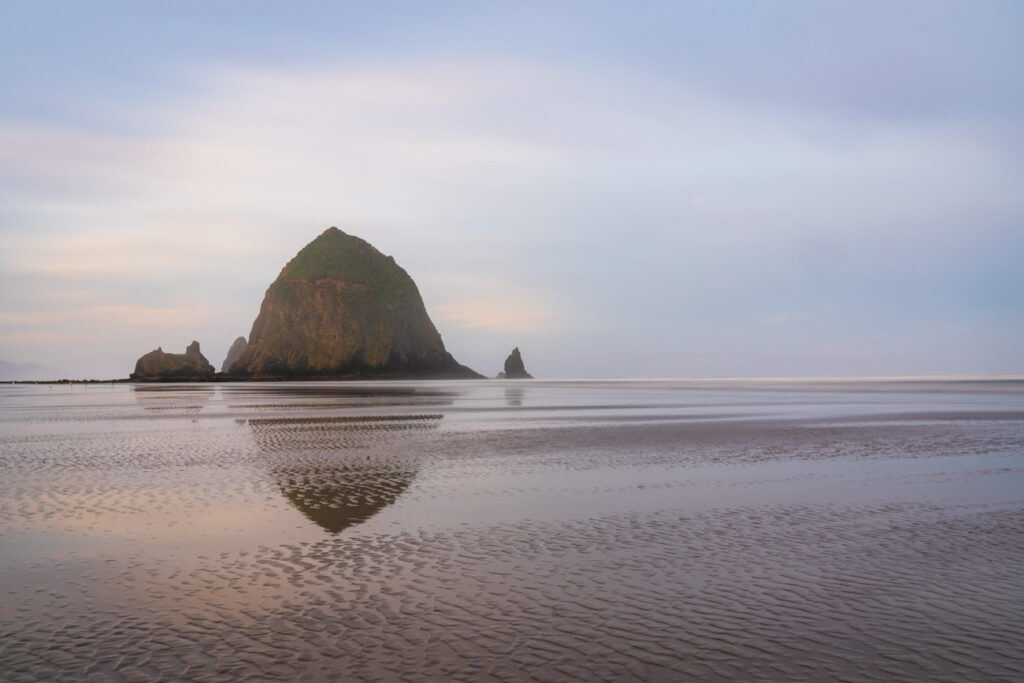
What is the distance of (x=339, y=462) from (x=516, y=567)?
41.1 feet

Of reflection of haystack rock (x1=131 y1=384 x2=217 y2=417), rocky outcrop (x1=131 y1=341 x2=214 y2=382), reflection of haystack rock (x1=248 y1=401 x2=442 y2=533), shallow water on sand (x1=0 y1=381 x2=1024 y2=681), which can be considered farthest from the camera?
rocky outcrop (x1=131 y1=341 x2=214 y2=382)

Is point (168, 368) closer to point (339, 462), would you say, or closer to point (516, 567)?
point (339, 462)

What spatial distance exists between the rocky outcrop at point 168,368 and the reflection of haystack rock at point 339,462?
14835cm

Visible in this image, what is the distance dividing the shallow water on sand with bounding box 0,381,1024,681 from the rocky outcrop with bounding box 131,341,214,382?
16256cm

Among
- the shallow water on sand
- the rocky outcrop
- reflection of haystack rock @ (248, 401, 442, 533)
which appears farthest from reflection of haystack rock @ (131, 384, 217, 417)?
the rocky outcrop

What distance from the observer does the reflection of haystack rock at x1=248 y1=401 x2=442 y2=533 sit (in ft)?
48.0

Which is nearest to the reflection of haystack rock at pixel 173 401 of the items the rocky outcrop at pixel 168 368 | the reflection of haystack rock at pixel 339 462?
the reflection of haystack rock at pixel 339 462

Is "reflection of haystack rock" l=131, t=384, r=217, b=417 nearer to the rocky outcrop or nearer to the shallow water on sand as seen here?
the shallow water on sand

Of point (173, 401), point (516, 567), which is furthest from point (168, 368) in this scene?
point (516, 567)

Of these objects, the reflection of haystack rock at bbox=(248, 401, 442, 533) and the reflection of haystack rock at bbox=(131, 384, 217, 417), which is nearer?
the reflection of haystack rock at bbox=(248, 401, 442, 533)

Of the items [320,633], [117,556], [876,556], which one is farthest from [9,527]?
[876,556]

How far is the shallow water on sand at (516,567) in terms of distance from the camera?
680cm

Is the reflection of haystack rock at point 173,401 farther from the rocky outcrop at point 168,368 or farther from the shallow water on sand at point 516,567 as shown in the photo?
the rocky outcrop at point 168,368

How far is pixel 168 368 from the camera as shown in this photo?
171375 millimetres
